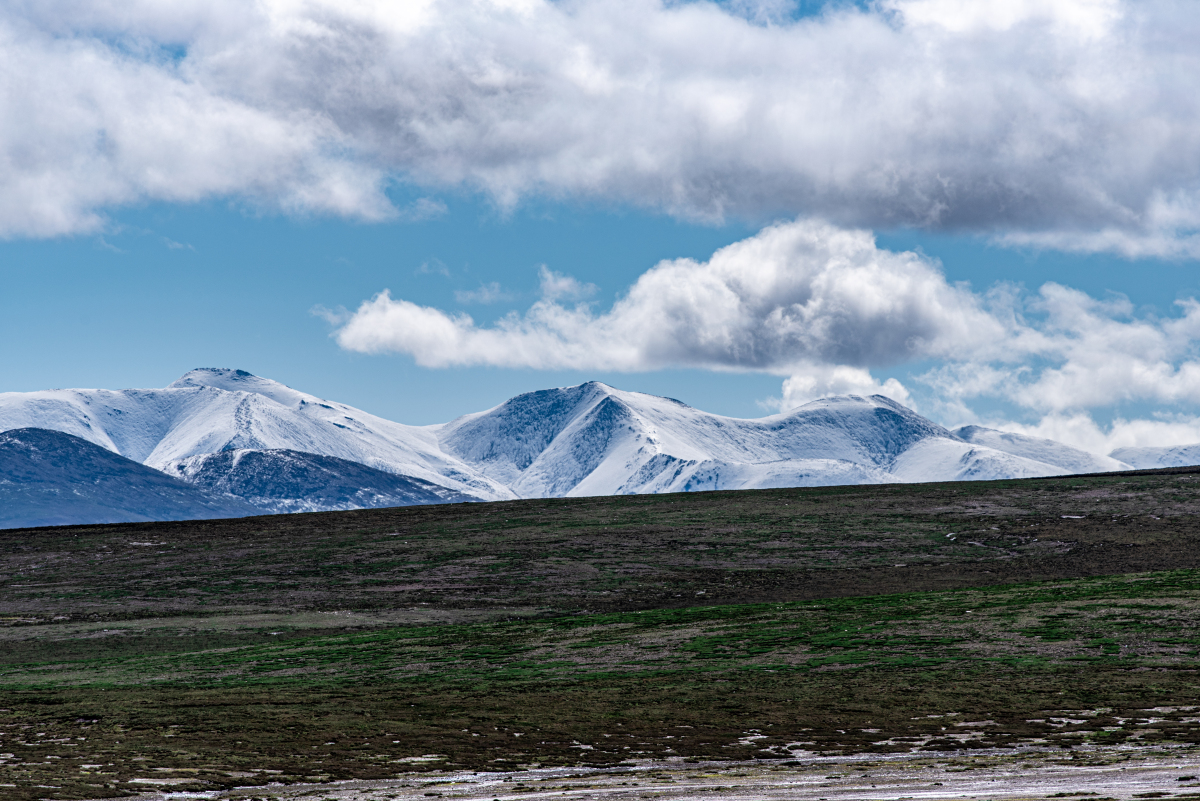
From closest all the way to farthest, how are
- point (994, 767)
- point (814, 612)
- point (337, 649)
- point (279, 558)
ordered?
point (994, 767) → point (337, 649) → point (814, 612) → point (279, 558)

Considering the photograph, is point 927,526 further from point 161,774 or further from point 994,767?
point 161,774

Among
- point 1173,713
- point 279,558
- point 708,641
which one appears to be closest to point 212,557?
point 279,558

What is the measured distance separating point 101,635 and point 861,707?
5214cm

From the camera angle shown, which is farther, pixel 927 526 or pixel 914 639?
pixel 927 526

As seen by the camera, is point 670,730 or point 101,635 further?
point 101,635

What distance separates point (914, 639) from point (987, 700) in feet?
46.0

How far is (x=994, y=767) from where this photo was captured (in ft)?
105

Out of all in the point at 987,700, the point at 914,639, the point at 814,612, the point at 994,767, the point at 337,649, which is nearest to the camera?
the point at 994,767

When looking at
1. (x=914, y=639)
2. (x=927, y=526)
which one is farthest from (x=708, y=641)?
(x=927, y=526)

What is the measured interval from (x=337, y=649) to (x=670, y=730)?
2907cm

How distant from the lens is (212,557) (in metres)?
106

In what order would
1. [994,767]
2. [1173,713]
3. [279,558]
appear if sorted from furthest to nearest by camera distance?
[279,558] → [1173,713] → [994,767]

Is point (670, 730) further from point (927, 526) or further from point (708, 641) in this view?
point (927, 526)

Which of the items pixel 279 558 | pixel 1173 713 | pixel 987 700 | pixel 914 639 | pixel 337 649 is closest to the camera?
pixel 1173 713
